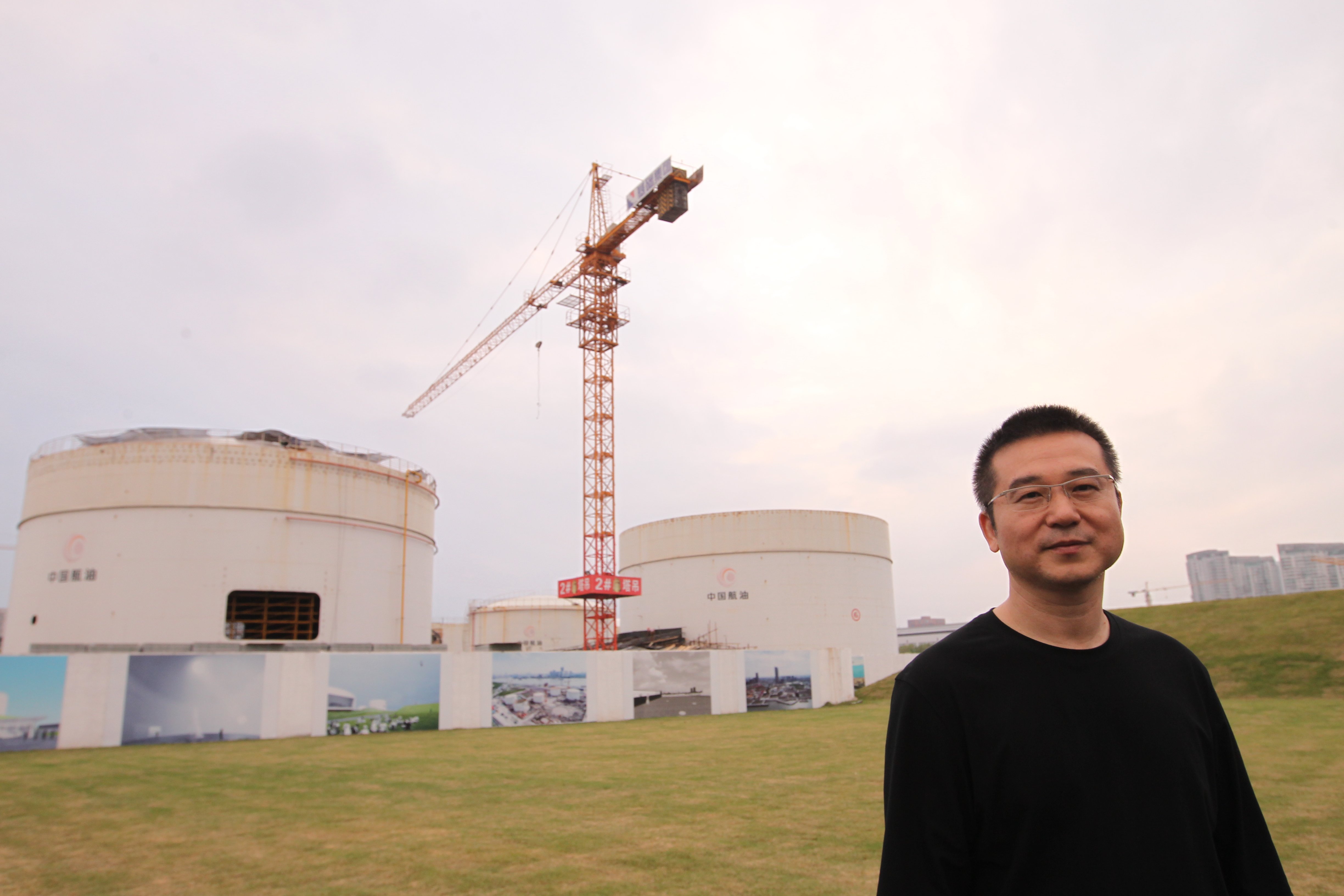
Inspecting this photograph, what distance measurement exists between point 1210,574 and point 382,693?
158673 mm

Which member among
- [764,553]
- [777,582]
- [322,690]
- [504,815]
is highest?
[764,553]

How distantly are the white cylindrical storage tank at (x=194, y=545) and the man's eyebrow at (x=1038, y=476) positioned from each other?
121 ft

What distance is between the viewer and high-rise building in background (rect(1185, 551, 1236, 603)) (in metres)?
136

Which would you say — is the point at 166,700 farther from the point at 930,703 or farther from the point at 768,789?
the point at 930,703

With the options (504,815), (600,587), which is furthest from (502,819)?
(600,587)

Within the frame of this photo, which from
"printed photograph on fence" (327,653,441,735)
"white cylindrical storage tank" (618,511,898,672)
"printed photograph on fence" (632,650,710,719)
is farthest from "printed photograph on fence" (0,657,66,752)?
"white cylindrical storage tank" (618,511,898,672)

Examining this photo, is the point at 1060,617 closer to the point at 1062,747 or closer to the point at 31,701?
the point at 1062,747

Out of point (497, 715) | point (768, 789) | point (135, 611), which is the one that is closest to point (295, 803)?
point (768, 789)

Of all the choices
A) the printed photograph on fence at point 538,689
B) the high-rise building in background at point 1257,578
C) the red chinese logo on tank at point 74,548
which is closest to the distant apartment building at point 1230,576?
the high-rise building in background at point 1257,578

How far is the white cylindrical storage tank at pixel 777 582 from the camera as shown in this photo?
51.2m

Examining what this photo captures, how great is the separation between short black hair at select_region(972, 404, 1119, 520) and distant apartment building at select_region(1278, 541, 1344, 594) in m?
160

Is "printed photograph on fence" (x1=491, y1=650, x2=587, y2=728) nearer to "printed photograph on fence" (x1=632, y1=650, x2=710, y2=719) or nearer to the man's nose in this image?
"printed photograph on fence" (x1=632, y1=650, x2=710, y2=719)

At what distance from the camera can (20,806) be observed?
525 inches

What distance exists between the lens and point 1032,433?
281 centimetres
